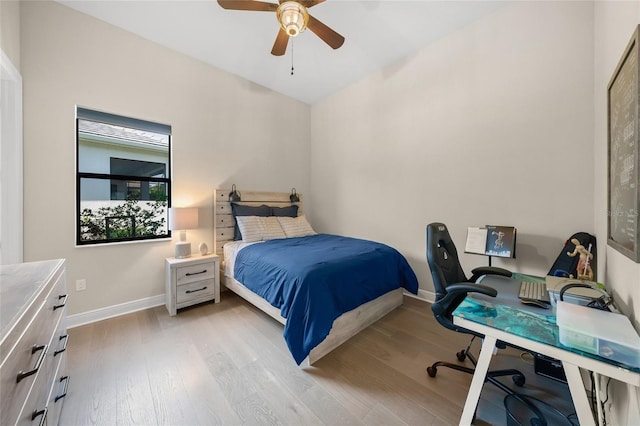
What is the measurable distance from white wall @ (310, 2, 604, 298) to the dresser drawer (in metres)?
3.18

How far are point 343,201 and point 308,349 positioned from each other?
264 cm

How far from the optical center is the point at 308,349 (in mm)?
1697

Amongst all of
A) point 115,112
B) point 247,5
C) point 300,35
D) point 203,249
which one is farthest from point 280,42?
point 203,249

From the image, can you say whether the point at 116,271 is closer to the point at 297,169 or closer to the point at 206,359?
the point at 206,359

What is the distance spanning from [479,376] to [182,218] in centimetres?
298

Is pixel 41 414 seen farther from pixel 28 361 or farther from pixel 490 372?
pixel 490 372

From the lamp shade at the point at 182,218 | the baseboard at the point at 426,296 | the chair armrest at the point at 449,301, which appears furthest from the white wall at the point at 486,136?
the lamp shade at the point at 182,218

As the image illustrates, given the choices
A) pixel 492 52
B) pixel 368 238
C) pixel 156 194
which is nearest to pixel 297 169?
pixel 368 238

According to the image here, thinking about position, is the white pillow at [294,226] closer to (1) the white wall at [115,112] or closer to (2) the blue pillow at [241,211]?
(2) the blue pillow at [241,211]

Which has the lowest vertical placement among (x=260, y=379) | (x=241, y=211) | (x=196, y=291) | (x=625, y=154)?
(x=260, y=379)

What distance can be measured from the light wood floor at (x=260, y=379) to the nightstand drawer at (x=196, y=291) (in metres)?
0.32

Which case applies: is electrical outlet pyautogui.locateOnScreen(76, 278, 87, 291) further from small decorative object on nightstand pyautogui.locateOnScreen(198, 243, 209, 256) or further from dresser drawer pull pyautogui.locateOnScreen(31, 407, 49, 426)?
dresser drawer pull pyautogui.locateOnScreen(31, 407, 49, 426)

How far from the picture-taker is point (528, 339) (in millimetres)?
928

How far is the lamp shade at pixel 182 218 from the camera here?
8.95 feet
